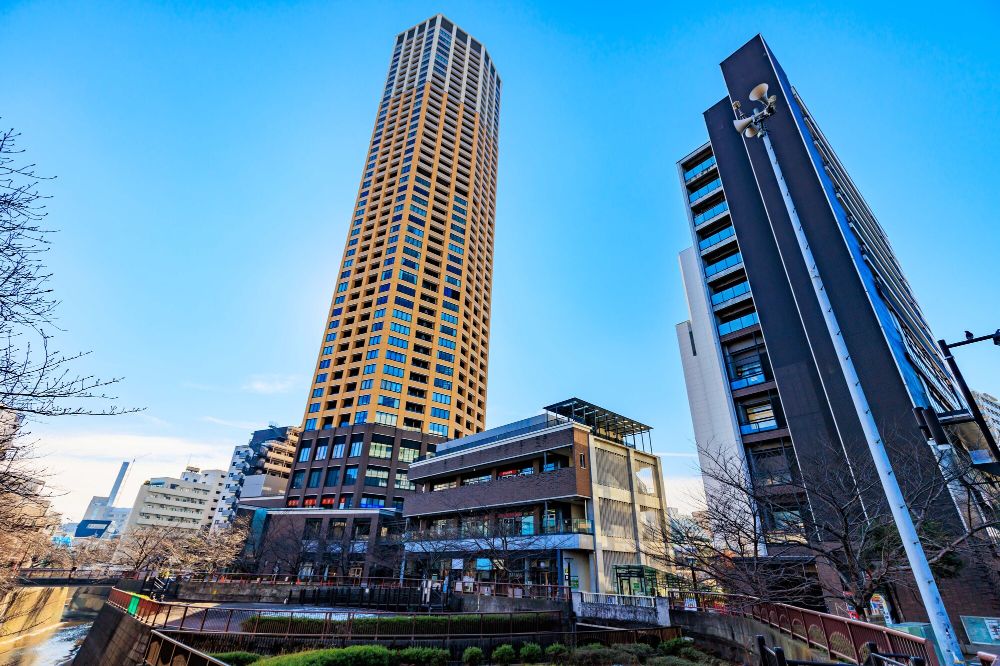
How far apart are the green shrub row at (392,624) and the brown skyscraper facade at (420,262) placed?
52.3 meters

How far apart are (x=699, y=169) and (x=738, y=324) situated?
58.5 feet

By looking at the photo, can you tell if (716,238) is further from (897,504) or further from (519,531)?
(897,504)

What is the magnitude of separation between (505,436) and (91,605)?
5512cm

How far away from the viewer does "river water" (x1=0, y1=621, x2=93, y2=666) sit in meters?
28.9

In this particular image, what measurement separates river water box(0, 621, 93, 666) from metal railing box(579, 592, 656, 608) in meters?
31.3

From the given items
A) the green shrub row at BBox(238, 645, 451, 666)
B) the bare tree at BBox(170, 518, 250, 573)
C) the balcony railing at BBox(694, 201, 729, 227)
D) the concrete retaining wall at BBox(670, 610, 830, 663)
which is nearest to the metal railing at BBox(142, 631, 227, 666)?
the green shrub row at BBox(238, 645, 451, 666)

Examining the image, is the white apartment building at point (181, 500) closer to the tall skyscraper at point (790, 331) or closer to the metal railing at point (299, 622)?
the metal railing at point (299, 622)

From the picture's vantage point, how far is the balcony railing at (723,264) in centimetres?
4020

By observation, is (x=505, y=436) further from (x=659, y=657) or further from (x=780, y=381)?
(x=659, y=657)

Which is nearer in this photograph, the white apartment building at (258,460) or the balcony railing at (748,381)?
the balcony railing at (748,381)

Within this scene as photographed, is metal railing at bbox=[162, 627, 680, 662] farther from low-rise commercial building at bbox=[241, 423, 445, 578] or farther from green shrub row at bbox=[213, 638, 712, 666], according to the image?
low-rise commercial building at bbox=[241, 423, 445, 578]

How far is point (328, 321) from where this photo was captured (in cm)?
8188

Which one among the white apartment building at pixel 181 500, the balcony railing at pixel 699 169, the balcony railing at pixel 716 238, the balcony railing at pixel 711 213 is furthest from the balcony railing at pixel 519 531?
the white apartment building at pixel 181 500

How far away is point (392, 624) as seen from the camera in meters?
17.8
